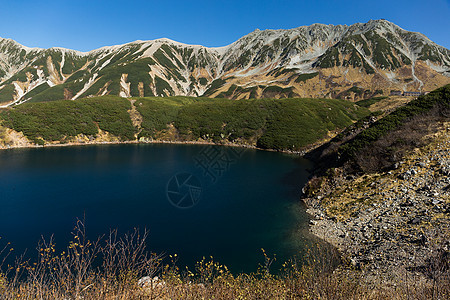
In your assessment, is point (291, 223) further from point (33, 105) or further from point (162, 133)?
point (33, 105)

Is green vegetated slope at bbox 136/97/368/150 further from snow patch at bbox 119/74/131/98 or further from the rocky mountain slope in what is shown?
snow patch at bbox 119/74/131/98

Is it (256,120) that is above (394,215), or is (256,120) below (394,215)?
above

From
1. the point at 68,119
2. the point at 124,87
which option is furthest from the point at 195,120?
the point at 124,87

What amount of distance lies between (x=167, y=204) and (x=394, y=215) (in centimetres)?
2225

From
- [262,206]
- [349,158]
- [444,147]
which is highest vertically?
[444,147]

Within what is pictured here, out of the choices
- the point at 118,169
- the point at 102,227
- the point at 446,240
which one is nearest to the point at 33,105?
the point at 118,169

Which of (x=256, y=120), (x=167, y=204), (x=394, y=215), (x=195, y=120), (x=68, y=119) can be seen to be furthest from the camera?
(x=195, y=120)

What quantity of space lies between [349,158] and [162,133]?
65049 mm

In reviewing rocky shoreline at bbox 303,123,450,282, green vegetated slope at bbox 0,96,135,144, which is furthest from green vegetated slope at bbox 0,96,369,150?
rocky shoreline at bbox 303,123,450,282

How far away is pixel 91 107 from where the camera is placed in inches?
3285

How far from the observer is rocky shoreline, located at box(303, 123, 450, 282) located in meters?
15.3

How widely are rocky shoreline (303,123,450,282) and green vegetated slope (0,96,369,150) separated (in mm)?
43033

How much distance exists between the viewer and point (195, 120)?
87.4m

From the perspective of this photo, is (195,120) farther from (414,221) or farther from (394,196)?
(414,221)
